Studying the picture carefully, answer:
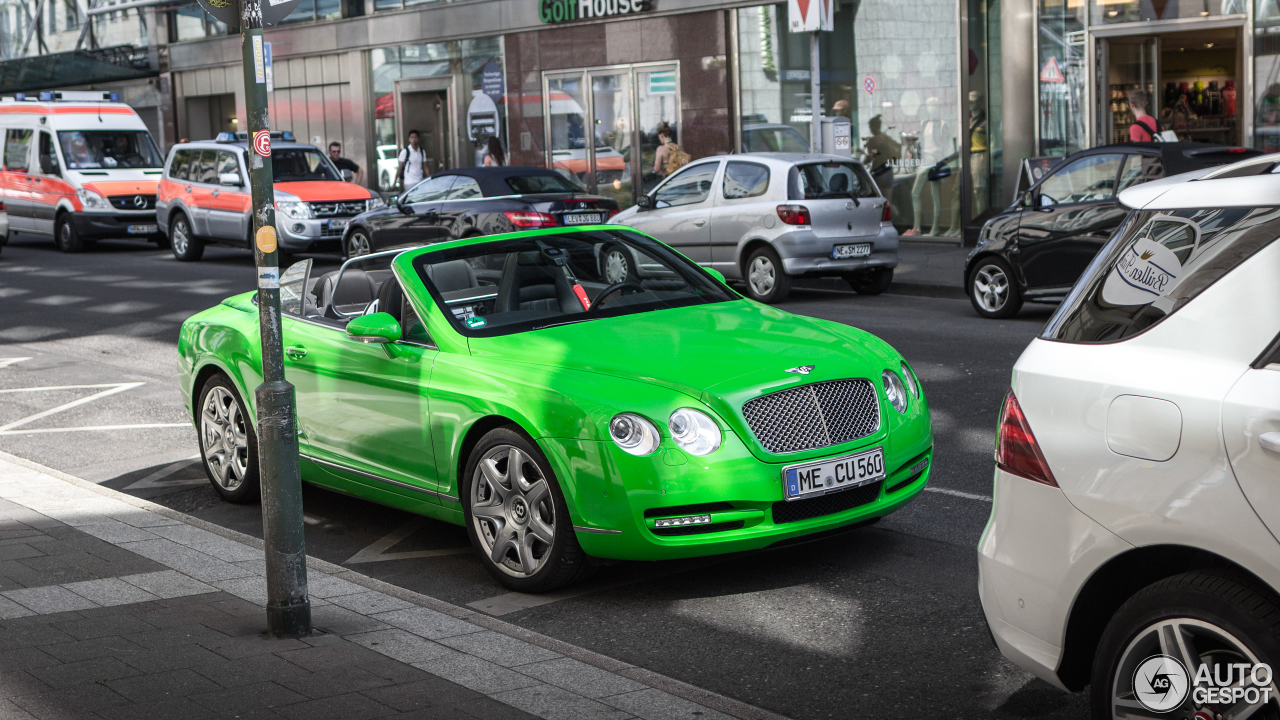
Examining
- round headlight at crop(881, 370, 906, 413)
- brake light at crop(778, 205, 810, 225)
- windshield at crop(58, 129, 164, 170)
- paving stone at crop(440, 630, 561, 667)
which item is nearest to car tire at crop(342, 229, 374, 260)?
brake light at crop(778, 205, 810, 225)

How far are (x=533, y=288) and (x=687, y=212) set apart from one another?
9.76 m

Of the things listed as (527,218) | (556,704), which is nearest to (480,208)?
(527,218)

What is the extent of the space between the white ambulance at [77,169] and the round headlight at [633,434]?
2234cm

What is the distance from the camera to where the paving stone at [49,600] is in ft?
17.1

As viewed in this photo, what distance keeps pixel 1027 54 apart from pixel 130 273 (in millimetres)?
13700

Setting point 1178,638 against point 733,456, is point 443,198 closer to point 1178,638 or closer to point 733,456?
point 733,456

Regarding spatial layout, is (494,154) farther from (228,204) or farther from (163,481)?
(163,481)

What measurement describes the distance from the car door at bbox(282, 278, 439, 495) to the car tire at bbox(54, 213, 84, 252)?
20.4 metres

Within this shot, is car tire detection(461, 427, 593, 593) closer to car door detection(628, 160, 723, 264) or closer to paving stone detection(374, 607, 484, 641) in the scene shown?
paving stone detection(374, 607, 484, 641)

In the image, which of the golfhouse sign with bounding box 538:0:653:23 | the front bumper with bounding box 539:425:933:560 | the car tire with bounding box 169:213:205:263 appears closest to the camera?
the front bumper with bounding box 539:425:933:560

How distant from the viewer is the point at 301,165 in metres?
22.4

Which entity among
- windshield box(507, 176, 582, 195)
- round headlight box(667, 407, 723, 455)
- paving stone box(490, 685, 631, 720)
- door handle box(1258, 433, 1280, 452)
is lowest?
paving stone box(490, 685, 631, 720)

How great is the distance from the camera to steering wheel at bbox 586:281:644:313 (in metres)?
6.41

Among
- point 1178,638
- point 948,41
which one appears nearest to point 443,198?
point 948,41
